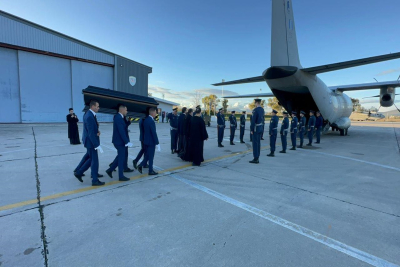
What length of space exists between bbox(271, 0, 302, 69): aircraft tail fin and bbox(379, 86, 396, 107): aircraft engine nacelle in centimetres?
1010

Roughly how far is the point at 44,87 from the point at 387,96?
29.2 meters

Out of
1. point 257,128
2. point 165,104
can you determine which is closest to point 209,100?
point 165,104

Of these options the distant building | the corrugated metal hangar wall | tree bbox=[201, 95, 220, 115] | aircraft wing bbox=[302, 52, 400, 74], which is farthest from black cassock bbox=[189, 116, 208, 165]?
tree bbox=[201, 95, 220, 115]

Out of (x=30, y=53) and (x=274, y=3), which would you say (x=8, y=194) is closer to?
(x=274, y=3)

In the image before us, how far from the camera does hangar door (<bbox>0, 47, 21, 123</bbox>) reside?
56.7ft

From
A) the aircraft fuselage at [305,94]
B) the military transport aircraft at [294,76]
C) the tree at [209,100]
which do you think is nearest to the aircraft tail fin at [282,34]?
the military transport aircraft at [294,76]

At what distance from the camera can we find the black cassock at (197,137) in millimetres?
5645

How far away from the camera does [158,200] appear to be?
3.38 metres

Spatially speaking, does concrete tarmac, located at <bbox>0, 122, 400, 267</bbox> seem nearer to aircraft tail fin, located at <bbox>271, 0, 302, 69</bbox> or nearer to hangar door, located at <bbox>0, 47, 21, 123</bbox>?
aircraft tail fin, located at <bbox>271, 0, 302, 69</bbox>

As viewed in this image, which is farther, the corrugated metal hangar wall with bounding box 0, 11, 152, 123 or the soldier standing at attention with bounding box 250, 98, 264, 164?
the corrugated metal hangar wall with bounding box 0, 11, 152, 123

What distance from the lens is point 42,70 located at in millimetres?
19109

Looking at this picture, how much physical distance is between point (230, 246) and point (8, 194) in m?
3.95

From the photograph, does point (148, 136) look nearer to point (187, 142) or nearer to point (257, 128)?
point (187, 142)

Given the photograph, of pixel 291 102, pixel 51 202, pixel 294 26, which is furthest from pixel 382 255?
pixel 291 102
